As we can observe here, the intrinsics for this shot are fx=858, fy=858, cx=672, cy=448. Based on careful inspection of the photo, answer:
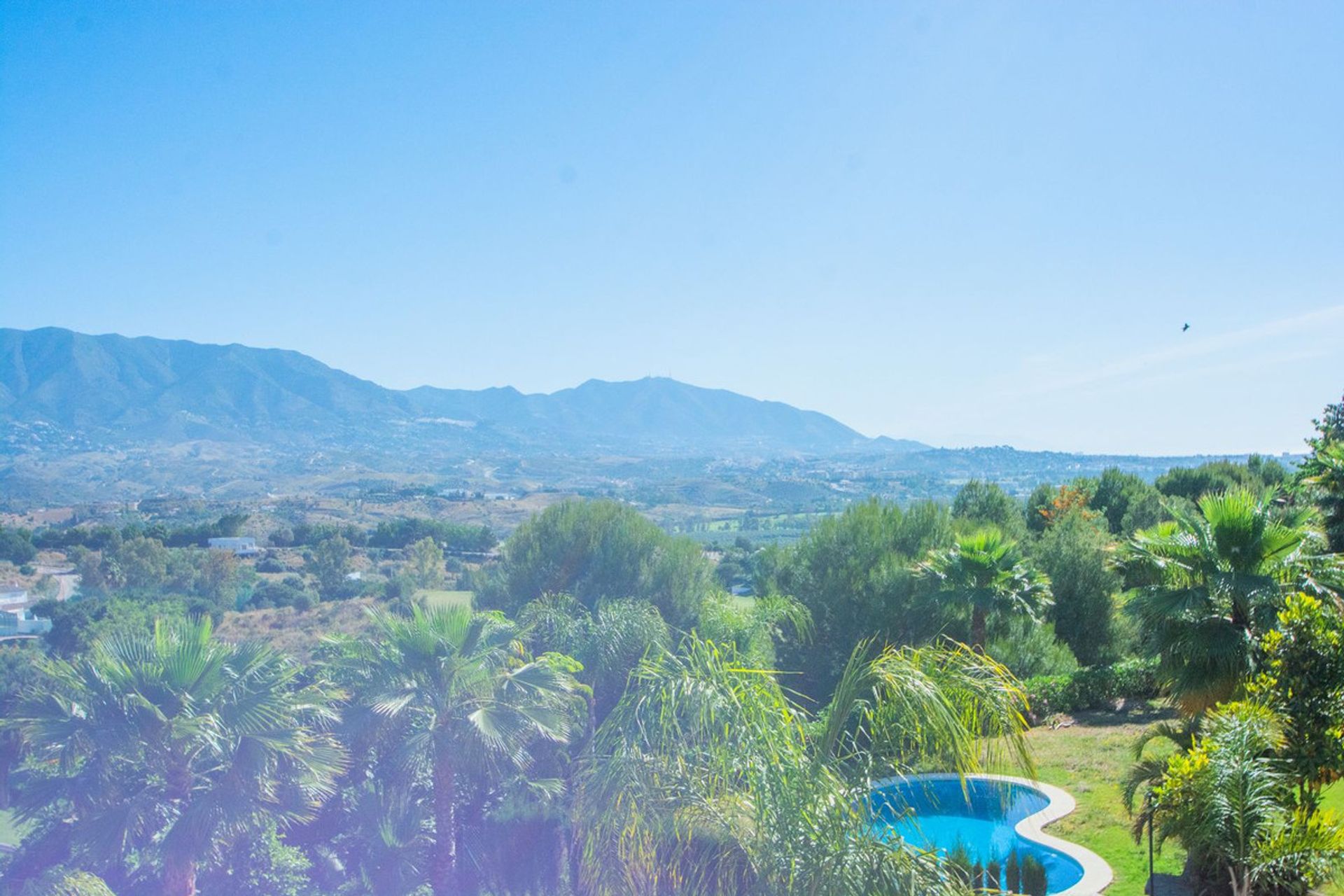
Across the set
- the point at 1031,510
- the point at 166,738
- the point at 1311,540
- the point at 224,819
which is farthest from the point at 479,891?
the point at 1031,510

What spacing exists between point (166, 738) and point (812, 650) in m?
14.7

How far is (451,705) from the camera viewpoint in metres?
10.8

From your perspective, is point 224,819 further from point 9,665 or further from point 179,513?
point 179,513

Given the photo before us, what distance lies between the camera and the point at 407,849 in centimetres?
1133

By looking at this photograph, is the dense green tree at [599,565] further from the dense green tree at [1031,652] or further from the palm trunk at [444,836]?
the palm trunk at [444,836]

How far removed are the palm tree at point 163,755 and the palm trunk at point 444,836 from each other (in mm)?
1314

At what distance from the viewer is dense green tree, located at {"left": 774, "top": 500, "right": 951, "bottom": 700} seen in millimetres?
20141

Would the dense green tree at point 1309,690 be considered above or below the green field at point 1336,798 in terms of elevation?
above

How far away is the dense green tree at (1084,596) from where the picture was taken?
20469mm

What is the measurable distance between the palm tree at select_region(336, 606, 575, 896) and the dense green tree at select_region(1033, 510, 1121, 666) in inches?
557

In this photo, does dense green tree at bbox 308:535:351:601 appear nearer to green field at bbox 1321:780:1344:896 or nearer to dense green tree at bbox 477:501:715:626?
dense green tree at bbox 477:501:715:626

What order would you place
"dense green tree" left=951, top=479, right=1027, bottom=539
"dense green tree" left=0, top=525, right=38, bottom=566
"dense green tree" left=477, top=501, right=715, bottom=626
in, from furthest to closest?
"dense green tree" left=0, top=525, right=38, bottom=566
"dense green tree" left=951, top=479, right=1027, bottom=539
"dense green tree" left=477, top=501, right=715, bottom=626

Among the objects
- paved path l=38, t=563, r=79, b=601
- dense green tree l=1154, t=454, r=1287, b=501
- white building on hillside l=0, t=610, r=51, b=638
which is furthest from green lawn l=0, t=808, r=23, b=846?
dense green tree l=1154, t=454, r=1287, b=501

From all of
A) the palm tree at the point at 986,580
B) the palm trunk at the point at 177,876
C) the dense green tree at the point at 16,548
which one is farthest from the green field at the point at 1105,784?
the dense green tree at the point at 16,548
